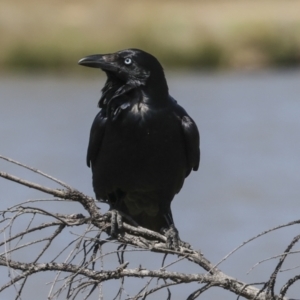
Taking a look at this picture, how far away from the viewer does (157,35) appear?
2494 centimetres

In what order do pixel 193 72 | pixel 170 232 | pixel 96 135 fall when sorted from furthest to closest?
pixel 193 72, pixel 96 135, pixel 170 232

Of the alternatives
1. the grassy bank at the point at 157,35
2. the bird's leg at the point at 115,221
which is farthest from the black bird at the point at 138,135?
the grassy bank at the point at 157,35

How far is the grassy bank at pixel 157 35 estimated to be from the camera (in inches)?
934

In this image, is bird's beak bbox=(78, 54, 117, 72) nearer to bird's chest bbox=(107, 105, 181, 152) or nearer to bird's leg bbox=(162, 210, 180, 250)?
bird's chest bbox=(107, 105, 181, 152)

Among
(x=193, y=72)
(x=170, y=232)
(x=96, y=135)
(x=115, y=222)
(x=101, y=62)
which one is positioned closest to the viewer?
(x=115, y=222)

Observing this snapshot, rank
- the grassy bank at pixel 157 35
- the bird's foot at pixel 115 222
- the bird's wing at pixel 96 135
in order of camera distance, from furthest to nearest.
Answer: the grassy bank at pixel 157 35 < the bird's wing at pixel 96 135 < the bird's foot at pixel 115 222

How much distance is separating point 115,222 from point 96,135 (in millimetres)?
1189

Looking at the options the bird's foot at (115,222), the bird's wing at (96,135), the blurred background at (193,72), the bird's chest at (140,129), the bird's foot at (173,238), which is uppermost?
the blurred background at (193,72)

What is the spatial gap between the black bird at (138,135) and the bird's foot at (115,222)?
606 millimetres

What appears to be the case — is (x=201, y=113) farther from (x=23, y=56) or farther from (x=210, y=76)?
(x=23, y=56)

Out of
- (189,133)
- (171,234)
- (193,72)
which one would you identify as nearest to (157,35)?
(193,72)

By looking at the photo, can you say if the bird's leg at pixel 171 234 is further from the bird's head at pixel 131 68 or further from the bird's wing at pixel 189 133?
the bird's head at pixel 131 68

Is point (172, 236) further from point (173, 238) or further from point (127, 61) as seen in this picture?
point (127, 61)

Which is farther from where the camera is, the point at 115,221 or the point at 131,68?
the point at 131,68
